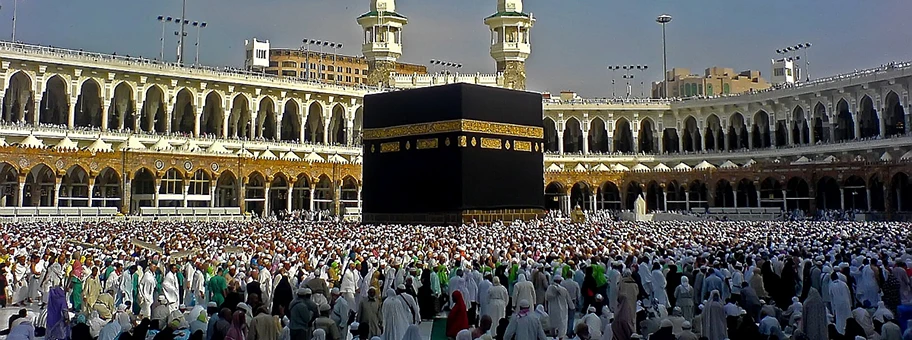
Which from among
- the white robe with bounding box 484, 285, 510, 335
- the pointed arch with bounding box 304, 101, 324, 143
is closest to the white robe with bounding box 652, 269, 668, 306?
the white robe with bounding box 484, 285, 510, 335

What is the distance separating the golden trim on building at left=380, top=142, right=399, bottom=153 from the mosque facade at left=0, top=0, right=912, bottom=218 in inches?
237

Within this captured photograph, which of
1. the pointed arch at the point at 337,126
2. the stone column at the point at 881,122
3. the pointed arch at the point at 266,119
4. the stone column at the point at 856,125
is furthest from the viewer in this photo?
the pointed arch at the point at 337,126

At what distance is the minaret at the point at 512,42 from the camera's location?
3725 centimetres

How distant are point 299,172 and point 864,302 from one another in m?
21.6

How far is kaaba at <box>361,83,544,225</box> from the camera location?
20.0 m

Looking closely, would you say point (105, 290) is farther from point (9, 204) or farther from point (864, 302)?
point (9, 204)

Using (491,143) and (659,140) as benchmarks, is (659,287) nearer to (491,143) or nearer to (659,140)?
(491,143)

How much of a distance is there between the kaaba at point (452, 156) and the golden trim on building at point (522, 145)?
0.03 meters

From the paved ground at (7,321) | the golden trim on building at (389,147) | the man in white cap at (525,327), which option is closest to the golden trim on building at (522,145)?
the golden trim on building at (389,147)

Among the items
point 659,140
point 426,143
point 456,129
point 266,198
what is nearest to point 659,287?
point 456,129

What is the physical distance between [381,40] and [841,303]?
31980mm

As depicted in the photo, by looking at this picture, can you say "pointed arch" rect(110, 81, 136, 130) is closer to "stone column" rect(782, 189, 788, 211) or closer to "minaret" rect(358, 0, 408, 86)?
"minaret" rect(358, 0, 408, 86)

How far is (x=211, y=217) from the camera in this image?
894 inches

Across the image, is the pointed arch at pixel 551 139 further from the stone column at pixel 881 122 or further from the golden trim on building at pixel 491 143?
the golden trim on building at pixel 491 143
